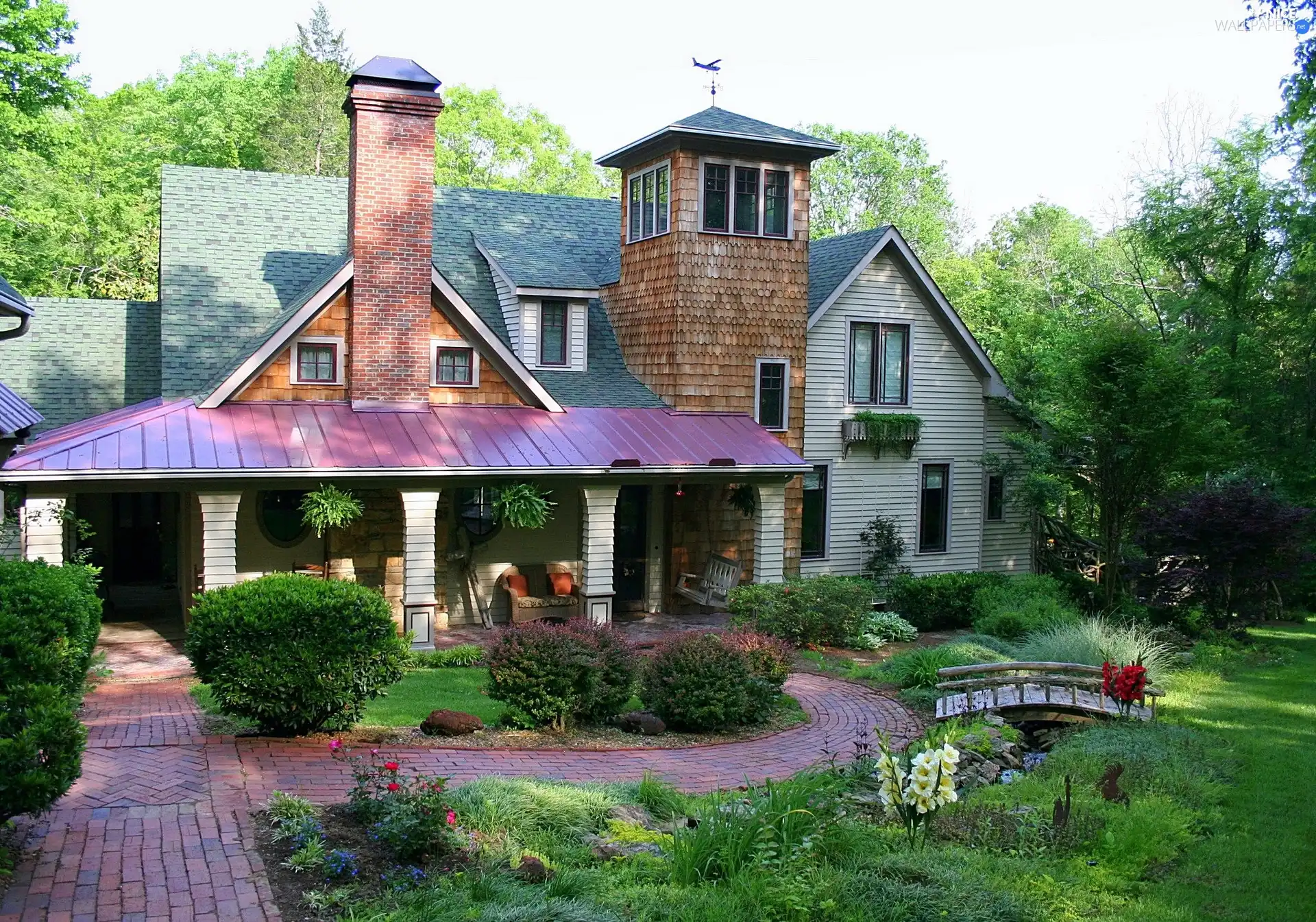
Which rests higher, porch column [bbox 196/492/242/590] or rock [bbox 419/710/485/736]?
porch column [bbox 196/492/242/590]

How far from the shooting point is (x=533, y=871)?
22.1 feet

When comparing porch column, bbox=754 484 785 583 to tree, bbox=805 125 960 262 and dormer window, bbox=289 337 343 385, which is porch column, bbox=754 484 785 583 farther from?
tree, bbox=805 125 960 262

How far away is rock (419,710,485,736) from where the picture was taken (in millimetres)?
10789

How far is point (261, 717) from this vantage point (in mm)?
9930

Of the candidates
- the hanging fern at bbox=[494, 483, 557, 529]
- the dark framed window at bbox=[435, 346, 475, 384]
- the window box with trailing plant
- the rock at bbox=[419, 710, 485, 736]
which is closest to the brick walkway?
the rock at bbox=[419, 710, 485, 736]

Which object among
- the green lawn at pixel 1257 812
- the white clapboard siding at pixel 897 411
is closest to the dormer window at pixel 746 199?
the white clapboard siding at pixel 897 411

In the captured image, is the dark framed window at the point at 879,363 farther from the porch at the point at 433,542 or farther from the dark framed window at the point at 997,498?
the porch at the point at 433,542

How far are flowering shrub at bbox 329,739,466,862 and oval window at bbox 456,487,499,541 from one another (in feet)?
34.6

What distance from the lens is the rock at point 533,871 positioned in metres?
6.70

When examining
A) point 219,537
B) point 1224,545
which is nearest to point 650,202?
point 219,537

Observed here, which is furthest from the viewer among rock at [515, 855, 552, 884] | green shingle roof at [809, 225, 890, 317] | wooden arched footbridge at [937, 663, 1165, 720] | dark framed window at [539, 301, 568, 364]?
green shingle roof at [809, 225, 890, 317]

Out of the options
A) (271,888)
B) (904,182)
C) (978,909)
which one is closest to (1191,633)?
(978,909)

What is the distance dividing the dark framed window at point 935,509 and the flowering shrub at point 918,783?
15788 mm

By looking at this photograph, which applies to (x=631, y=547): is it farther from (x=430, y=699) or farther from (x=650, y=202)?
(x=430, y=699)
